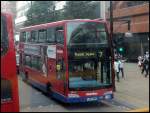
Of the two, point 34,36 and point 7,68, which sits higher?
point 34,36

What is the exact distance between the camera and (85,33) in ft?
39.2

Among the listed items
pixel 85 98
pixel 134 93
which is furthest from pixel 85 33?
pixel 134 93

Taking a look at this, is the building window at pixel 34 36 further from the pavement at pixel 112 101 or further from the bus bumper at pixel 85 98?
the bus bumper at pixel 85 98

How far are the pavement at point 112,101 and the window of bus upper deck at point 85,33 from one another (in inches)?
69.6

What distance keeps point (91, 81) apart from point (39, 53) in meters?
3.63

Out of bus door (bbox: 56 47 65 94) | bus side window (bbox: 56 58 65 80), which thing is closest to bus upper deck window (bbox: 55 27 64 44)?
bus door (bbox: 56 47 65 94)

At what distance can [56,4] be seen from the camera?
9.96 meters

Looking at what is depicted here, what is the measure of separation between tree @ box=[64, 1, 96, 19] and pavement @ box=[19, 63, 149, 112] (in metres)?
2.26

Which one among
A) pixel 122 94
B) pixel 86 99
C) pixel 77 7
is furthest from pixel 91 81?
pixel 77 7

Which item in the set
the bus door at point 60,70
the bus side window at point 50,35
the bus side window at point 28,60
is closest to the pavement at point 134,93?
the bus door at point 60,70

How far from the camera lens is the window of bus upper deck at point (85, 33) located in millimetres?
11859

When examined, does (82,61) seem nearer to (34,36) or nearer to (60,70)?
(60,70)

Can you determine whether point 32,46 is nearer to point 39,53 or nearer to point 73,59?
point 39,53

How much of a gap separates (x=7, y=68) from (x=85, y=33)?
4752 millimetres
